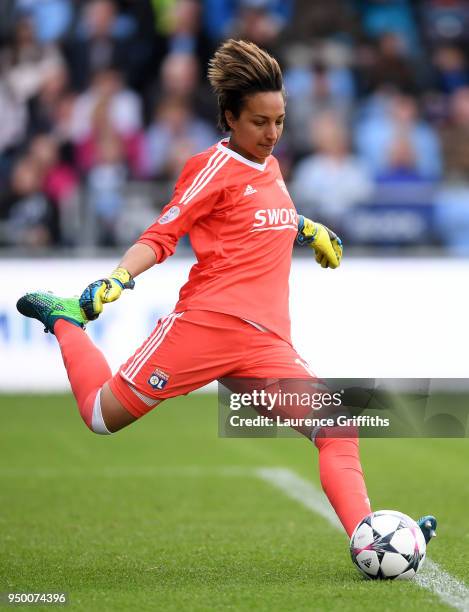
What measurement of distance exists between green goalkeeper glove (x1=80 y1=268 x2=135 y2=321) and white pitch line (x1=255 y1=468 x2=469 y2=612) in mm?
1738

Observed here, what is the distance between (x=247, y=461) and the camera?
1009cm

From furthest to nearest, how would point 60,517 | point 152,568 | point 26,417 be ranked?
point 26,417
point 60,517
point 152,568

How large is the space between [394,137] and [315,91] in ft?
3.78

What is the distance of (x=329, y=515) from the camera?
7.65 m

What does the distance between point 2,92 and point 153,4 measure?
2.34 metres

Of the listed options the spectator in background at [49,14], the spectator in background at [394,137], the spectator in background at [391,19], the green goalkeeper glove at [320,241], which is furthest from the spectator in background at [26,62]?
the green goalkeeper glove at [320,241]

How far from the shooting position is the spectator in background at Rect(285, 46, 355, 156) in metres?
15.5

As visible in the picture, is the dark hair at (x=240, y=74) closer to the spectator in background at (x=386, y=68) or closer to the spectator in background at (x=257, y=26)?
the spectator in background at (x=257, y=26)

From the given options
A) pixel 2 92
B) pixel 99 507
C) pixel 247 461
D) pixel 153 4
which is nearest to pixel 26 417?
pixel 247 461

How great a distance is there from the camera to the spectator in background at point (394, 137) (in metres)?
15.4

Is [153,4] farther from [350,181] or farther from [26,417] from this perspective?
[26,417]

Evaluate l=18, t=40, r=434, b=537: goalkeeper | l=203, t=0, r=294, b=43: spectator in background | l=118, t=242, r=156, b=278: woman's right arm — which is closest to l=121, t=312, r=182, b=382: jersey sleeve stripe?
l=18, t=40, r=434, b=537: goalkeeper

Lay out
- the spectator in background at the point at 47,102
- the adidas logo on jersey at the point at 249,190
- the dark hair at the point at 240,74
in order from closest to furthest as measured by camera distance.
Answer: the dark hair at the point at 240,74 < the adidas logo on jersey at the point at 249,190 < the spectator in background at the point at 47,102

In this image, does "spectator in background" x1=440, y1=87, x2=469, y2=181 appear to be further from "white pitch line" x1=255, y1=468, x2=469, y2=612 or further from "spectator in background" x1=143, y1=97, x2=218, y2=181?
"white pitch line" x1=255, y1=468, x2=469, y2=612
